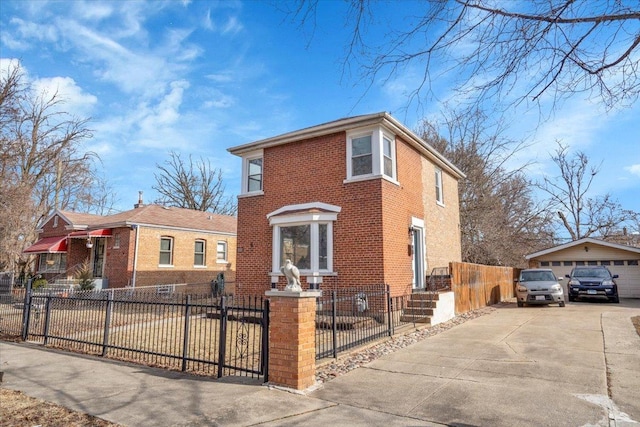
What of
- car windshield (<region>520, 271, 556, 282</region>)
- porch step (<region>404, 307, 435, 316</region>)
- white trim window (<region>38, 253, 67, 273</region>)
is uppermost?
white trim window (<region>38, 253, 67, 273</region>)

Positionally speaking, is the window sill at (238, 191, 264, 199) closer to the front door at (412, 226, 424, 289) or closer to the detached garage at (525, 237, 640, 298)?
the front door at (412, 226, 424, 289)

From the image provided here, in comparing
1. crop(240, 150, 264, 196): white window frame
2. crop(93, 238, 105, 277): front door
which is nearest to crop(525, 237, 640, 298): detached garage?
crop(240, 150, 264, 196): white window frame

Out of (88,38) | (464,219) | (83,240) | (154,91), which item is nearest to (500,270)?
(464,219)

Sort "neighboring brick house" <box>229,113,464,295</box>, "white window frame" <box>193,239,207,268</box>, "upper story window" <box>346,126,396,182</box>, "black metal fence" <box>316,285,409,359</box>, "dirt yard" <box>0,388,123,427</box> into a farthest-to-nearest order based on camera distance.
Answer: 1. "white window frame" <box>193,239,207,268</box>
2. "upper story window" <box>346,126,396,182</box>
3. "neighboring brick house" <box>229,113,464,295</box>
4. "black metal fence" <box>316,285,409,359</box>
5. "dirt yard" <box>0,388,123,427</box>

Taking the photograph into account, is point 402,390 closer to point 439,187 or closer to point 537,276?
point 439,187

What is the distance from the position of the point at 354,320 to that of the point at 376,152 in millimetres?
5267

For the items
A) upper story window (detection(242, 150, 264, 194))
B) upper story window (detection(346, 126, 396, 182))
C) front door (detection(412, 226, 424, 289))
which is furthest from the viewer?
upper story window (detection(242, 150, 264, 194))

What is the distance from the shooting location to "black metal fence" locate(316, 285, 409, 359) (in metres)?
7.30

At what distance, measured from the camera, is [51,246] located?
2133cm

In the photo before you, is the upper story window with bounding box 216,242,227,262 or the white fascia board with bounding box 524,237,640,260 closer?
the white fascia board with bounding box 524,237,640,260

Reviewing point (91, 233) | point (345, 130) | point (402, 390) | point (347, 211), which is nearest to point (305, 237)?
point (347, 211)

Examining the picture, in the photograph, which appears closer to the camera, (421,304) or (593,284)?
(421,304)

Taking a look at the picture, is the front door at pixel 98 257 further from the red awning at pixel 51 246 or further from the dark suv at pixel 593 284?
the dark suv at pixel 593 284

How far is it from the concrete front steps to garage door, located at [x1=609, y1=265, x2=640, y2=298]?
15324 millimetres
